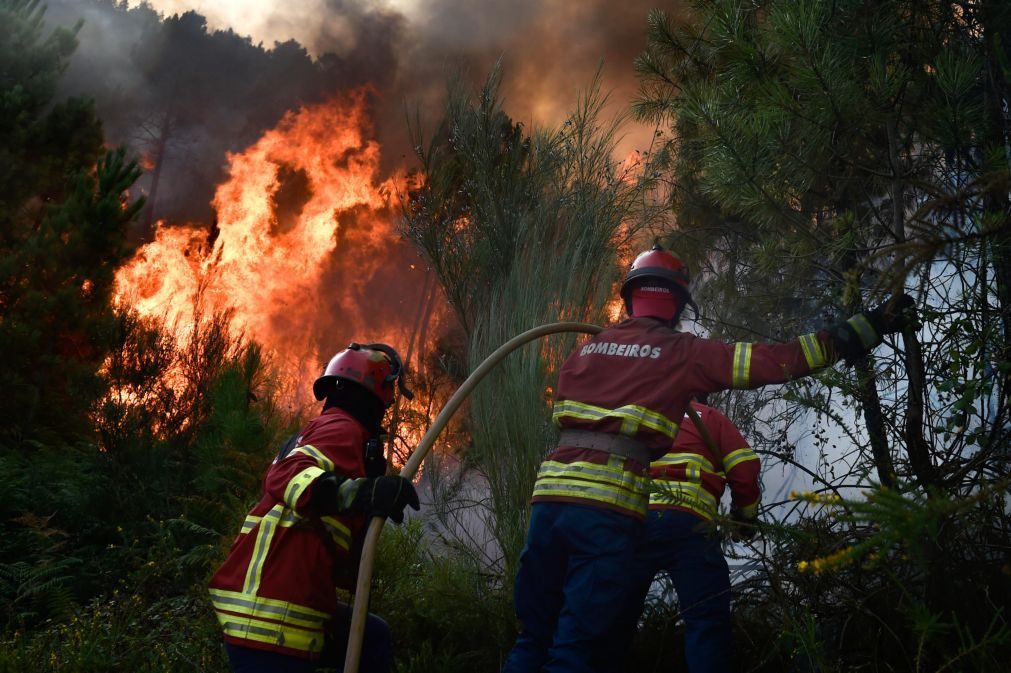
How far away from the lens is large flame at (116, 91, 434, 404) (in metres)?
15.2

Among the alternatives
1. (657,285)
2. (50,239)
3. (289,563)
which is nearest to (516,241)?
(657,285)

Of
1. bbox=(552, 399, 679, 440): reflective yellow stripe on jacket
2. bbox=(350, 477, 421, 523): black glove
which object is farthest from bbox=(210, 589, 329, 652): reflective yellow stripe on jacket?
bbox=(552, 399, 679, 440): reflective yellow stripe on jacket

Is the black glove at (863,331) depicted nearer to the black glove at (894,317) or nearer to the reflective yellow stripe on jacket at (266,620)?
the black glove at (894,317)

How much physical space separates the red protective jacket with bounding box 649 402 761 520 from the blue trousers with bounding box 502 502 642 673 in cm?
81

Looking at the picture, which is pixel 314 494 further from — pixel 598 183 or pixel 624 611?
pixel 598 183

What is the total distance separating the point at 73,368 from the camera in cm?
977

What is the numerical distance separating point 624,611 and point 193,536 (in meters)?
4.68

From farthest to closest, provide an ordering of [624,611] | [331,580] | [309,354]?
1. [309,354]
2. [624,611]
3. [331,580]

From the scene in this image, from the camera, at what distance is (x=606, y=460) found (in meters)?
3.65

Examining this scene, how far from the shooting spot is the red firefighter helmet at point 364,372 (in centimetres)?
382

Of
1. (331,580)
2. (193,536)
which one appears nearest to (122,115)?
(193,536)

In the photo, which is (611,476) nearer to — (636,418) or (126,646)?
(636,418)

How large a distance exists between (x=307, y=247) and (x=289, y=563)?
554 inches

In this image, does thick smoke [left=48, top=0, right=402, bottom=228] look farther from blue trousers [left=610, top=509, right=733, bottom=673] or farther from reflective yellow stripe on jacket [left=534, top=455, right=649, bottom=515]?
reflective yellow stripe on jacket [left=534, top=455, right=649, bottom=515]
